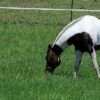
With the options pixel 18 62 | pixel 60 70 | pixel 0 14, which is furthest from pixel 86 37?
pixel 0 14

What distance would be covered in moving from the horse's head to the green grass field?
0.18 metres

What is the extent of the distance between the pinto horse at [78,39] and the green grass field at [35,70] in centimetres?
32

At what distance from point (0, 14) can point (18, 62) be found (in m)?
12.3

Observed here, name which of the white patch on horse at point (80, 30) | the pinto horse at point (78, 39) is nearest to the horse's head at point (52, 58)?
the pinto horse at point (78, 39)

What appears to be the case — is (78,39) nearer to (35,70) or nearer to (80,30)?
(80,30)

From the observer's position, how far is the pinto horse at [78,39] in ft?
35.8

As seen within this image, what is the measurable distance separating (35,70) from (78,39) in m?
1.22

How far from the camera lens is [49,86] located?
9.54 m

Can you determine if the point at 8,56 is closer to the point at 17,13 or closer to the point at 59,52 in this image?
the point at 59,52

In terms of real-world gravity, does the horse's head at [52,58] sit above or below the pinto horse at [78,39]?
below

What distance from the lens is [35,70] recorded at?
11.5 metres

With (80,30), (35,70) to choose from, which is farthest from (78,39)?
(35,70)

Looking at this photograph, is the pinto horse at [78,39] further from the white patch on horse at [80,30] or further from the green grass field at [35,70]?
the green grass field at [35,70]

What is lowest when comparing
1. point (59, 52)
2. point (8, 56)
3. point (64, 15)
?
point (64, 15)
